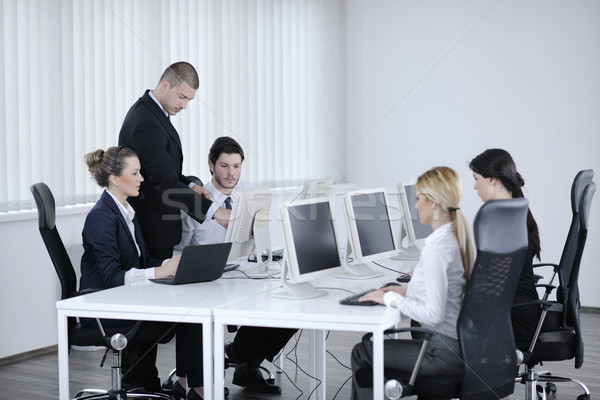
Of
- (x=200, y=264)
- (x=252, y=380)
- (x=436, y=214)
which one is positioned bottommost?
(x=252, y=380)

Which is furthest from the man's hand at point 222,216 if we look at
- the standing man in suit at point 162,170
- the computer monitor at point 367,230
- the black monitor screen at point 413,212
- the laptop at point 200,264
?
the black monitor screen at point 413,212

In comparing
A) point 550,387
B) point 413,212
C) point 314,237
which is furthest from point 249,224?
point 550,387

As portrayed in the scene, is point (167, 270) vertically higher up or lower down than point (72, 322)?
higher up

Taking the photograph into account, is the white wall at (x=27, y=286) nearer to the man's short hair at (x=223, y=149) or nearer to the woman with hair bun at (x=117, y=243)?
the man's short hair at (x=223, y=149)

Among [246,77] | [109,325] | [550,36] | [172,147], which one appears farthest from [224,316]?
[550,36]

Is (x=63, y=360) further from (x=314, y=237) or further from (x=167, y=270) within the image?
(x=314, y=237)

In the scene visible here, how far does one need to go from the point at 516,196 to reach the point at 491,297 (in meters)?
0.90

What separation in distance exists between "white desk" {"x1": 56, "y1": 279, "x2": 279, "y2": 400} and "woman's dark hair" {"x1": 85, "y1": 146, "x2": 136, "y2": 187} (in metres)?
0.59

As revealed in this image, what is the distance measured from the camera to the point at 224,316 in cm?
286

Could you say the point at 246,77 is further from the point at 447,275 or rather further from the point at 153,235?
the point at 447,275

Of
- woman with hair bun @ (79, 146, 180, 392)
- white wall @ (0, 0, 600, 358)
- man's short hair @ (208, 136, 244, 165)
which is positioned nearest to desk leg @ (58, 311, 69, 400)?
woman with hair bun @ (79, 146, 180, 392)

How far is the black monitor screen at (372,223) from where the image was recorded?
3.73 m

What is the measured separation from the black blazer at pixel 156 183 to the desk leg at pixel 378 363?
1685 millimetres

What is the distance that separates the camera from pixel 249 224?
3.87 meters
